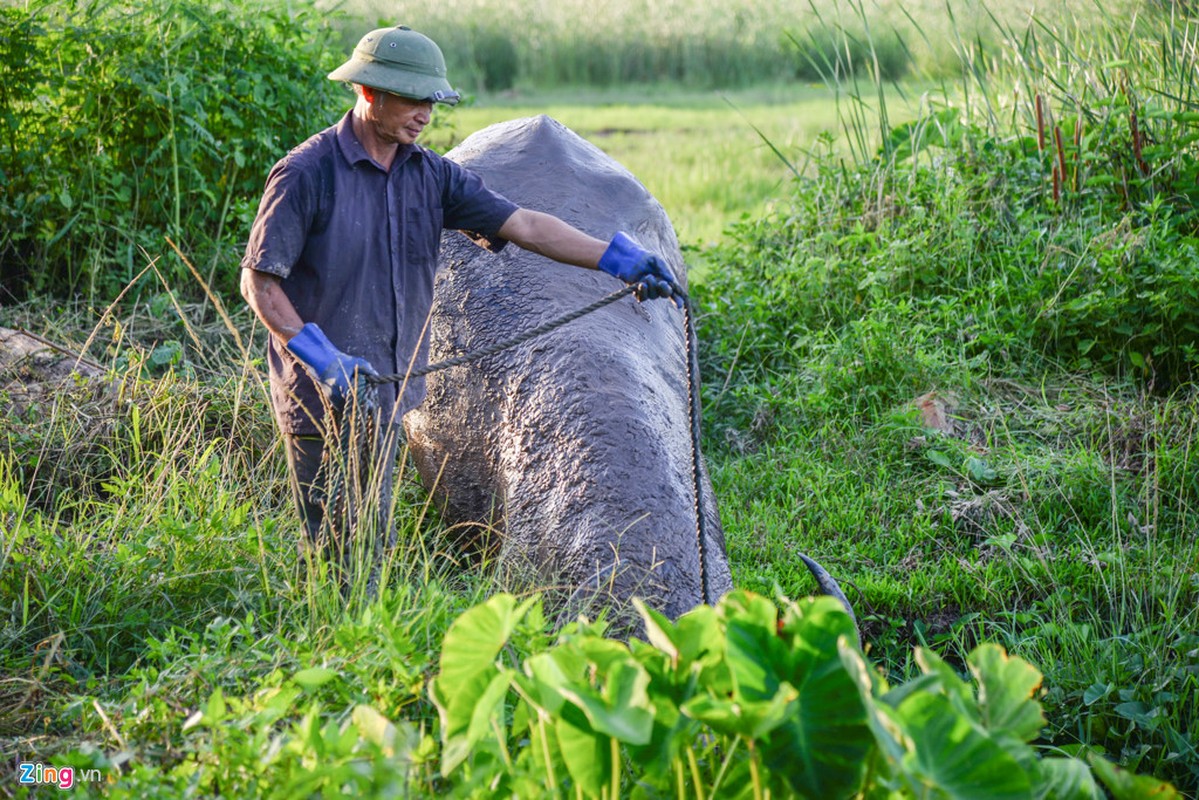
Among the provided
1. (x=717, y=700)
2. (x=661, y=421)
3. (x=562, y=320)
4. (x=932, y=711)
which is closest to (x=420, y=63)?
(x=562, y=320)

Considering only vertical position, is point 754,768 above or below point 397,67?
below

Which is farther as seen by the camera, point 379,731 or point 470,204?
point 470,204

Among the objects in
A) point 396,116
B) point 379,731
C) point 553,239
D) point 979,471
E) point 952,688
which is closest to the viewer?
point 952,688

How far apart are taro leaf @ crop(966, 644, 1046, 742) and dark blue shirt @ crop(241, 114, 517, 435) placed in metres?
1.87

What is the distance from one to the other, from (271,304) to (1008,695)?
2079mm

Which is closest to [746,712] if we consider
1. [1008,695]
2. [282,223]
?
[1008,695]

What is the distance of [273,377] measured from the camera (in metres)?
3.20

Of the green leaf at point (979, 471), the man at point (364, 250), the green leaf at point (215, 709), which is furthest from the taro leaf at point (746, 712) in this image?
the green leaf at point (979, 471)

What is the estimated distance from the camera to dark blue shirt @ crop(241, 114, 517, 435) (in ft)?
9.80

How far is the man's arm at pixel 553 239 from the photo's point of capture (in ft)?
10.8

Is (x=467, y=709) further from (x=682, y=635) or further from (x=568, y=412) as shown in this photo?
(x=568, y=412)

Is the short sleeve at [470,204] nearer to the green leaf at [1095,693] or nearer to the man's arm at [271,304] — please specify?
the man's arm at [271,304]

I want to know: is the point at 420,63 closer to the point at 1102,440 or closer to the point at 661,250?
the point at 661,250

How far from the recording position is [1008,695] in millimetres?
1525
